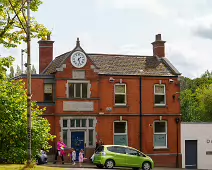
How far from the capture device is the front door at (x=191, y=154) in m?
42.9

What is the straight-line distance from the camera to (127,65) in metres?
42.4

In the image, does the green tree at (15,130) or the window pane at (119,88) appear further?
the window pane at (119,88)

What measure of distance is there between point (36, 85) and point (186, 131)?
45.1ft

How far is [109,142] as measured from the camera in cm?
3994

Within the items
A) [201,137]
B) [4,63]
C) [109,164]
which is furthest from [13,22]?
[201,137]

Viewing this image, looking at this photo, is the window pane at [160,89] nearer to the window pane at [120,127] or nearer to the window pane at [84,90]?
the window pane at [120,127]

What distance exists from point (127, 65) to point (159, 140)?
688 cm

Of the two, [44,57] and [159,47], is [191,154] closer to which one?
[159,47]

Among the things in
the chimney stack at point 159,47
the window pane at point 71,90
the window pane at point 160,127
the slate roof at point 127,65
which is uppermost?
the chimney stack at point 159,47

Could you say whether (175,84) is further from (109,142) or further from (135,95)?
(109,142)

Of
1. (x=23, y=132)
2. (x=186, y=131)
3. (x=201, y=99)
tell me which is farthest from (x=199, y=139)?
(x=201, y=99)

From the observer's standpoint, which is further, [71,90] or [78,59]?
[71,90]

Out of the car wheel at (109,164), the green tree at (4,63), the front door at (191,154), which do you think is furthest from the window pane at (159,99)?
the green tree at (4,63)

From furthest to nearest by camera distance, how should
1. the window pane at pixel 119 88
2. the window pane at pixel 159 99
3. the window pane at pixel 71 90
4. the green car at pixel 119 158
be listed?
the window pane at pixel 159 99 → the window pane at pixel 119 88 → the window pane at pixel 71 90 → the green car at pixel 119 158
